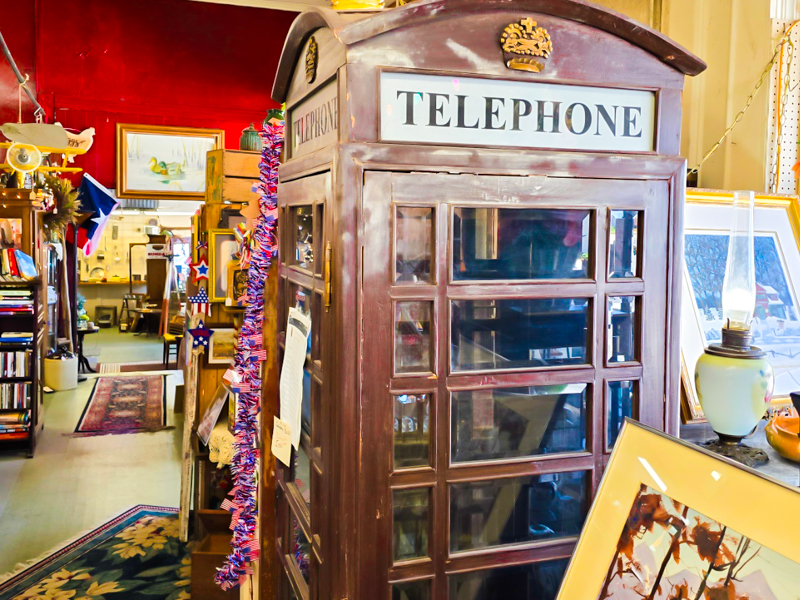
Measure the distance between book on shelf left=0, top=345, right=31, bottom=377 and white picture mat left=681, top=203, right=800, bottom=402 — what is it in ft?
18.7

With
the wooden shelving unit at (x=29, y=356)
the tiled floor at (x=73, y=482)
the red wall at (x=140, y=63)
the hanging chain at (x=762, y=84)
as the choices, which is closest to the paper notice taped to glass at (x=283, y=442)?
the hanging chain at (x=762, y=84)

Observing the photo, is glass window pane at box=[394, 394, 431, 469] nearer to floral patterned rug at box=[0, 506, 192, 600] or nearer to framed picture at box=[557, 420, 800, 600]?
framed picture at box=[557, 420, 800, 600]

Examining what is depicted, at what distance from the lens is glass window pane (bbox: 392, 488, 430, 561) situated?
1.38 metres

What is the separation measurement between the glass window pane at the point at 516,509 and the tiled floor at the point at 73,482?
3.58 meters

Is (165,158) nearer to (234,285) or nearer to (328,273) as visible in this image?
(234,285)

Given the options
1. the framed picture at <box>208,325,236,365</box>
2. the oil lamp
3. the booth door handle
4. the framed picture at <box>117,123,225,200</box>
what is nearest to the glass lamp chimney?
the oil lamp

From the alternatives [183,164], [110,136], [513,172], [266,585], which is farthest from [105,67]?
[513,172]

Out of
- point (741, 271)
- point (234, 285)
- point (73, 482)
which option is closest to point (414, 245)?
point (741, 271)

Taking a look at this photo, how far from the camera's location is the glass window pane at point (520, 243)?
136 centimetres

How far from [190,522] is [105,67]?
5.36m

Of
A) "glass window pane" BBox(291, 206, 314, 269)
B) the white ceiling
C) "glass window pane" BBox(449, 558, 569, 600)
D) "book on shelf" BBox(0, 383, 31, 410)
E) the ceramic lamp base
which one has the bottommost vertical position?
"book on shelf" BBox(0, 383, 31, 410)

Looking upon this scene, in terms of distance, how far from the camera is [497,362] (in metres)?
1.40

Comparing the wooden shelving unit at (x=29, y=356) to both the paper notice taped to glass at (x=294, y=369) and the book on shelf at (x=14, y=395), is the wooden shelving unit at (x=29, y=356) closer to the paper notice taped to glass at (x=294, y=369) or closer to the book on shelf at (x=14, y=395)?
the book on shelf at (x=14, y=395)

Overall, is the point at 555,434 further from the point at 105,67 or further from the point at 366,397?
the point at 105,67
